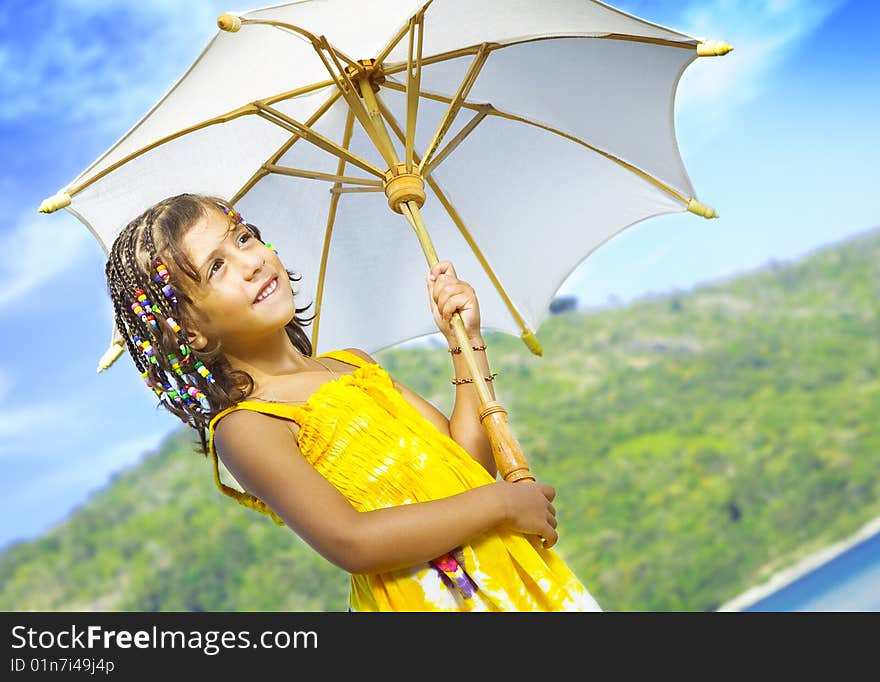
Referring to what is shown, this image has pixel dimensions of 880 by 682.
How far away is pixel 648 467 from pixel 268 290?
18894mm

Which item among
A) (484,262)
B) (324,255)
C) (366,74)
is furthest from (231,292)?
(484,262)

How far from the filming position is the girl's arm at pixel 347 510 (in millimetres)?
1438

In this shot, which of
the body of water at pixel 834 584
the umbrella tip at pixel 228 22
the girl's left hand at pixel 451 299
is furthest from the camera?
the body of water at pixel 834 584

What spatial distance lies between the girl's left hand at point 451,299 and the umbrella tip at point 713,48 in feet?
2.04

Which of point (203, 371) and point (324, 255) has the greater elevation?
point (203, 371)

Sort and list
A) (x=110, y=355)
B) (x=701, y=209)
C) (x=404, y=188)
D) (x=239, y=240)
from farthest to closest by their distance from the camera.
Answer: (x=701, y=209) < (x=110, y=355) < (x=404, y=188) < (x=239, y=240)

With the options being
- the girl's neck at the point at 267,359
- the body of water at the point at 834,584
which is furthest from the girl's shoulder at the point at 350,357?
the body of water at the point at 834,584

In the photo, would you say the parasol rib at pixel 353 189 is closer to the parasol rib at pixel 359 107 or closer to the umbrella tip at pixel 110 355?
the parasol rib at pixel 359 107

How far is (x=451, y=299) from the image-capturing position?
5.96ft

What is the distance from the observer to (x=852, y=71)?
974 inches

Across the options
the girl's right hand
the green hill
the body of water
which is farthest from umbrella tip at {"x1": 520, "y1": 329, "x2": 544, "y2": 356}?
the green hill

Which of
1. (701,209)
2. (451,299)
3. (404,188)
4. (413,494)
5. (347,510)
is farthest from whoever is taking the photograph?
(701,209)

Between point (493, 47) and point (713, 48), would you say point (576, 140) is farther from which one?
point (713, 48)
